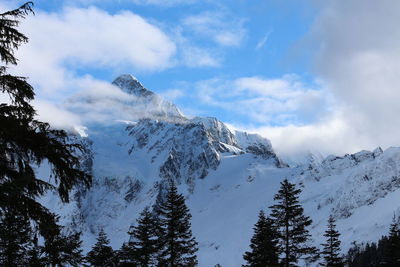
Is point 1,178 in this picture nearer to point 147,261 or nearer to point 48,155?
point 48,155

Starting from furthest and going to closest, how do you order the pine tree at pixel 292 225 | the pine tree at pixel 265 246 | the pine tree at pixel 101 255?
the pine tree at pixel 101 255 < the pine tree at pixel 265 246 < the pine tree at pixel 292 225

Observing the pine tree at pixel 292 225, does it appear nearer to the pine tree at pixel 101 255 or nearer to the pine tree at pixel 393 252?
the pine tree at pixel 393 252

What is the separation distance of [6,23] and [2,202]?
11.6ft

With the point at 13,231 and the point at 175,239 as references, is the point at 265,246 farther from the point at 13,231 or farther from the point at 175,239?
the point at 13,231

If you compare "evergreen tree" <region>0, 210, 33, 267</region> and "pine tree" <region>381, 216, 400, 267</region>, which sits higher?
"pine tree" <region>381, 216, 400, 267</region>

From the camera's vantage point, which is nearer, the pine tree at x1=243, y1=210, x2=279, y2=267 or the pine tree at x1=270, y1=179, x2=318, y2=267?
the pine tree at x1=270, y1=179, x2=318, y2=267

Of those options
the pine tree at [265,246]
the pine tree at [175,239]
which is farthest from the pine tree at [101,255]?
the pine tree at [265,246]

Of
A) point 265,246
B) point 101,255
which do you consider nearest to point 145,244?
point 101,255

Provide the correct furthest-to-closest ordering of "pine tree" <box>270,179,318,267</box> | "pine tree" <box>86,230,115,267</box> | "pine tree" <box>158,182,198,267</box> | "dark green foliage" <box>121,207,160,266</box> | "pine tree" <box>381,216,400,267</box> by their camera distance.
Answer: "pine tree" <box>86,230,115,267</box>
"pine tree" <box>381,216,400,267</box>
"dark green foliage" <box>121,207,160,266</box>
"pine tree" <box>158,182,198,267</box>
"pine tree" <box>270,179,318,267</box>

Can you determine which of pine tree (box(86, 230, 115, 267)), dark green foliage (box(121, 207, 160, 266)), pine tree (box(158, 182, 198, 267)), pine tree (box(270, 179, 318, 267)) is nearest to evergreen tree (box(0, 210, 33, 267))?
pine tree (box(158, 182, 198, 267))

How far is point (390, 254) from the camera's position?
3547 centimetres

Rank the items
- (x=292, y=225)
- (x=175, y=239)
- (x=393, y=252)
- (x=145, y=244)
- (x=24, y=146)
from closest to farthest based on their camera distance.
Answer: (x=24, y=146), (x=292, y=225), (x=175, y=239), (x=145, y=244), (x=393, y=252)

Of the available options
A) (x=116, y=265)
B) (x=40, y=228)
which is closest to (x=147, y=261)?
(x=116, y=265)

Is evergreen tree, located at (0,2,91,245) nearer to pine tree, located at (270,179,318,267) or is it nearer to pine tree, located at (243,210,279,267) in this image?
pine tree, located at (270,179,318,267)
